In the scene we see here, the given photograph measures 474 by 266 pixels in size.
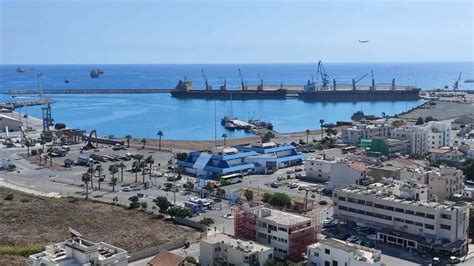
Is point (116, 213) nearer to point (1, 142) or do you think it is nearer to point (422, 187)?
point (422, 187)

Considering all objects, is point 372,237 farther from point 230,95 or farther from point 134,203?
point 230,95

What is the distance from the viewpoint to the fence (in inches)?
531

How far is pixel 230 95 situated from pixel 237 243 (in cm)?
5335

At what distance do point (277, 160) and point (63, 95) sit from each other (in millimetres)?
52912

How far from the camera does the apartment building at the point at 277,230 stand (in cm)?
1346

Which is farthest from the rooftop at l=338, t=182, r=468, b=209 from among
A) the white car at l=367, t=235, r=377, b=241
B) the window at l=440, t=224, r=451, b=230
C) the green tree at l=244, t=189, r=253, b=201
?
the green tree at l=244, t=189, r=253, b=201

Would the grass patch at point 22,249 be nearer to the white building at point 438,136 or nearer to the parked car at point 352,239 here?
the parked car at point 352,239

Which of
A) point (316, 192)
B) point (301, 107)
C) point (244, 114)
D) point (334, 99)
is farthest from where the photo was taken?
point (334, 99)

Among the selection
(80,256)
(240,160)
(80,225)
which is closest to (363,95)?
(240,160)

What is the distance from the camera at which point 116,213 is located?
56.7 ft

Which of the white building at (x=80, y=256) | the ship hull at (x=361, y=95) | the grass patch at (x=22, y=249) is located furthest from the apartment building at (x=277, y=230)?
the ship hull at (x=361, y=95)

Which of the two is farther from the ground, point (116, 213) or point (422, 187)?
point (422, 187)

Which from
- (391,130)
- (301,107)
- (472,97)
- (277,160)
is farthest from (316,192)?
(472,97)

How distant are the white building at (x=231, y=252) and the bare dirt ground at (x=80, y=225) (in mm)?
2053
